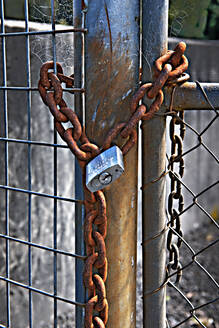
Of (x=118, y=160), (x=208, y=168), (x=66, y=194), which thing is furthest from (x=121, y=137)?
(x=208, y=168)

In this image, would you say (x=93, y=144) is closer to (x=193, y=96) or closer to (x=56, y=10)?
(x=193, y=96)

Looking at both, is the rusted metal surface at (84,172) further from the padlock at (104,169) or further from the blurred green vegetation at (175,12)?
the blurred green vegetation at (175,12)

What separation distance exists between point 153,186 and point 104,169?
17cm

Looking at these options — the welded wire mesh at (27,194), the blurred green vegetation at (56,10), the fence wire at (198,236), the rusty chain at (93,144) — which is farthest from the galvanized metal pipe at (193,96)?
the fence wire at (198,236)

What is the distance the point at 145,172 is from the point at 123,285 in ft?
0.81

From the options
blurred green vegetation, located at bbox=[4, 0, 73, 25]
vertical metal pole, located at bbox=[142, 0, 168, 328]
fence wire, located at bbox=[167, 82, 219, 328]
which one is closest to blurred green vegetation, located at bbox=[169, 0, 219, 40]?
vertical metal pole, located at bbox=[142, 0, 168, 328]

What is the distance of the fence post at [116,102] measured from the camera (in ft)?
2.94

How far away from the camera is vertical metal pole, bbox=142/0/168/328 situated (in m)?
0.92

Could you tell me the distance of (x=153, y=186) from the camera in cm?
97

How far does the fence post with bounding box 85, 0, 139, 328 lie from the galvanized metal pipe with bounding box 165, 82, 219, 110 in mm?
94

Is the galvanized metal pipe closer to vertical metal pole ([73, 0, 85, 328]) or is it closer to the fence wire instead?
vertical metal pole ([73, 0, 85, 328])

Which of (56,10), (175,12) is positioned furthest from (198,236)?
(56,10)

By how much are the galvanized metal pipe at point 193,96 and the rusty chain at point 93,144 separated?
0.03 metres

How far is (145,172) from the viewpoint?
38.4 inches
